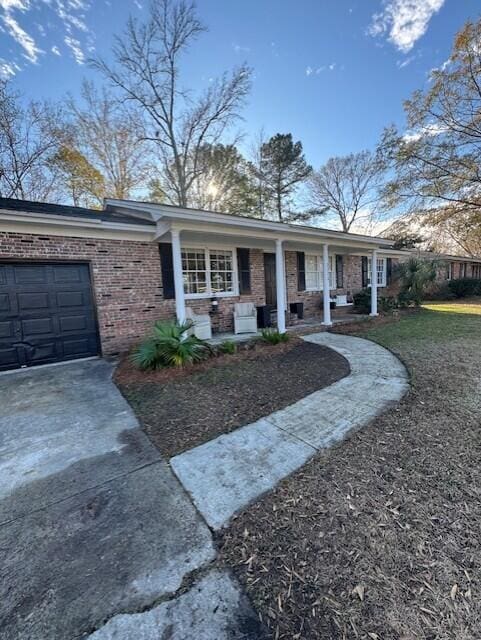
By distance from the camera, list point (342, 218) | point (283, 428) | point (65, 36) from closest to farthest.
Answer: point (283, 428) → point (65, 36) → point (342, 218)

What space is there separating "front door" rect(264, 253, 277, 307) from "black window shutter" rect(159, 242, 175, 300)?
346 centimetres

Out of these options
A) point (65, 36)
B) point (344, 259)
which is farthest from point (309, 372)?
point (65, 36)

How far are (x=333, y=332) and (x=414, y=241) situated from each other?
52.4ft

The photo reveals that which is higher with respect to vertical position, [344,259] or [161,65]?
[161,65]

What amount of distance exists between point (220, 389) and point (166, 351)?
5.09 feet

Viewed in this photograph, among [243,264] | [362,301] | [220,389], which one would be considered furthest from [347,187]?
[220,389]

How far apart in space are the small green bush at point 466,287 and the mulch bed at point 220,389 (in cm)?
1701

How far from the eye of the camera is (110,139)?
632 inches

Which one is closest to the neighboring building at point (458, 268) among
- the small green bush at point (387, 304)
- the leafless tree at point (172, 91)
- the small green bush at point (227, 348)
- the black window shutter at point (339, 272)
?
the small green bush at point (387, 304)

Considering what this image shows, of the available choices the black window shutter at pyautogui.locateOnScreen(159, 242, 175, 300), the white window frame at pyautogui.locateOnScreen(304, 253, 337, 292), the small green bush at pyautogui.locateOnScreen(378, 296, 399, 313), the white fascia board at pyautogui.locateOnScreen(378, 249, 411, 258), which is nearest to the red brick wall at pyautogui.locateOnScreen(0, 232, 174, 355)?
the black window shutter at pyautogui.locateOnScreen(159, 242, 175, 300)

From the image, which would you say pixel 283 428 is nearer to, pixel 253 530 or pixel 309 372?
pixel 253 530

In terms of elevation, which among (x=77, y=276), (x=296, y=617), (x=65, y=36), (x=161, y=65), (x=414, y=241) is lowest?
(x=296, y=617)

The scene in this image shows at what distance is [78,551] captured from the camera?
1.74 meters

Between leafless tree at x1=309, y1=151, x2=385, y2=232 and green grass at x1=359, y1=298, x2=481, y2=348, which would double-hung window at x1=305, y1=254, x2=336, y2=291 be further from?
leafless tree at x1=309, y1=151, x2=385, y2=232
